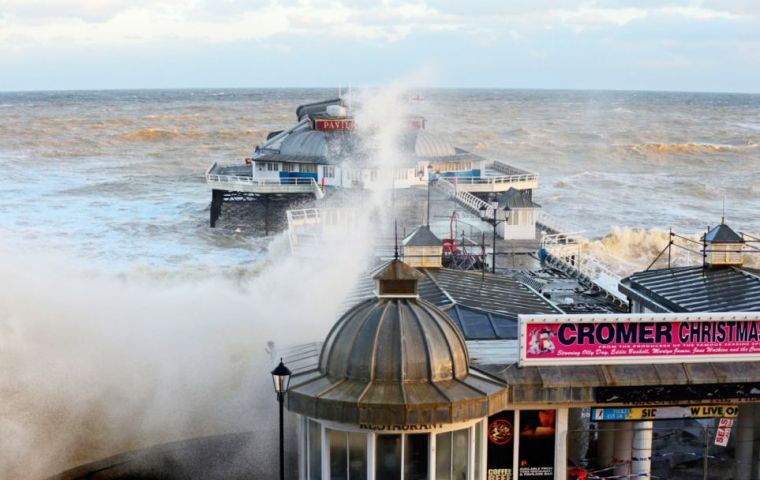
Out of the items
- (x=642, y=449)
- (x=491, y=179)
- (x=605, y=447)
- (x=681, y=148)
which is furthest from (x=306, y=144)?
(x=681, y=148)

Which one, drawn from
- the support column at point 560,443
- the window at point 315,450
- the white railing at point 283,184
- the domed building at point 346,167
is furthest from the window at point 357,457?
the white railing at point 283,184

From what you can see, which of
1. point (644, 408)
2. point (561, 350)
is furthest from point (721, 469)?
point (561, 350)

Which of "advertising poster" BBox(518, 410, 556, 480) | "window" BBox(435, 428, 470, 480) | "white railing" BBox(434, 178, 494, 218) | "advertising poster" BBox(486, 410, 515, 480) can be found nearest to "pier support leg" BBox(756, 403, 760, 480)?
"advertising poster" BBox(518, 410, 556, 480)

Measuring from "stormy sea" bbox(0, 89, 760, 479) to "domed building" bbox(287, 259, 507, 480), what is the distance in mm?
6430

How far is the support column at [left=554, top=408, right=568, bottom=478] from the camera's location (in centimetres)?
1366

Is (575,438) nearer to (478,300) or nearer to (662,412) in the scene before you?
(478,300)

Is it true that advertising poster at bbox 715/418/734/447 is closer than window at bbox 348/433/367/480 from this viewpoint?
No

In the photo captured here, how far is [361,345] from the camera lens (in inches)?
466

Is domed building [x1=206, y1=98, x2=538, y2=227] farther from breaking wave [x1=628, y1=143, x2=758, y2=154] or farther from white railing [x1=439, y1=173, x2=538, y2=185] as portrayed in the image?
breaking wave [x1=628, y1=143, x2=758, y2=154]

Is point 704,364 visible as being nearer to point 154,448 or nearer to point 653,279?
point 653,279

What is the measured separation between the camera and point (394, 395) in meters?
11.6

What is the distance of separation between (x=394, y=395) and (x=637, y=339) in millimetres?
3483

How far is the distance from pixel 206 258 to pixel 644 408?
37.4 metres

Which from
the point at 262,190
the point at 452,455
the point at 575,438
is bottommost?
the point at 262,190
